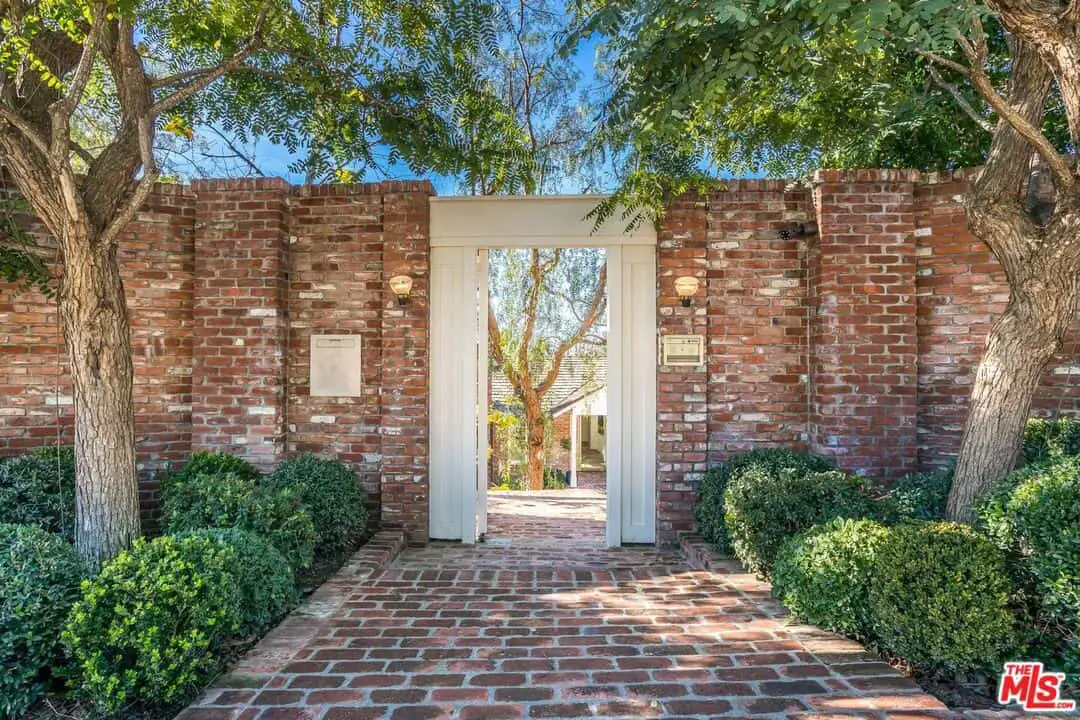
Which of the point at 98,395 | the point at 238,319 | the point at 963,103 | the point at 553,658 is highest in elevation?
the point at 963,103

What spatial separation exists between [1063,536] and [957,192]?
3.03 m

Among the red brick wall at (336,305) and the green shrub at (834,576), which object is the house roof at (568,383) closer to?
the red brick wall at (336,305)

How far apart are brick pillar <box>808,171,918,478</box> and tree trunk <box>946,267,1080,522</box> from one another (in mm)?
1059

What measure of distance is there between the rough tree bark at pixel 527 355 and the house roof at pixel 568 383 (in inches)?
15.6

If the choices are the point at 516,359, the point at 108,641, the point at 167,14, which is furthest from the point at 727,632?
the point at 516,359

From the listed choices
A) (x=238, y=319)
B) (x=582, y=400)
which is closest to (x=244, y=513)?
(x=238, y=319)

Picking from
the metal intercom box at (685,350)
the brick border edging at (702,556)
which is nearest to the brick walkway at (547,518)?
the brick border edging at (702,556)

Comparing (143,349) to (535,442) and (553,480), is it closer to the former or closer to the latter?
(535,442)

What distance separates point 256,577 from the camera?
2.99 m

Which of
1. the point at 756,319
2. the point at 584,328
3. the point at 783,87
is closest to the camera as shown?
the point at 783,87

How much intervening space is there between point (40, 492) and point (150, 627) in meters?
2.28

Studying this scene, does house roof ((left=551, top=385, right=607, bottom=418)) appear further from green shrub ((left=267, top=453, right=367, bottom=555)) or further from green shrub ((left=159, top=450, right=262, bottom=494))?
green shrub ((left=159, top=450, right=262, bottom=494))

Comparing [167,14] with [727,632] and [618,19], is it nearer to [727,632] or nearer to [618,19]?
[618,19]

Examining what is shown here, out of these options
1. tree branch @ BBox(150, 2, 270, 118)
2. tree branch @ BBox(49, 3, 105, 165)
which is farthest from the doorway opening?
tree branch @ BBox(49, 3, 105, 165)
